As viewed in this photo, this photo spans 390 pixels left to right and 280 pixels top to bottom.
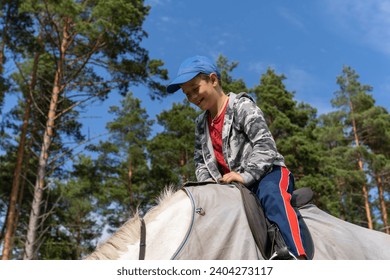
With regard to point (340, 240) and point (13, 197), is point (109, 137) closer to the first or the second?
point (13, 197)

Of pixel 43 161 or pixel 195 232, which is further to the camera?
pixel 43 161

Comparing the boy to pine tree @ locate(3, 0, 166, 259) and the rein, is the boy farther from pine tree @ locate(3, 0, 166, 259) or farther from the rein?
pine tree @ locate(3, 0, 166, 259)

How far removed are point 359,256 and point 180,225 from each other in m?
1.36

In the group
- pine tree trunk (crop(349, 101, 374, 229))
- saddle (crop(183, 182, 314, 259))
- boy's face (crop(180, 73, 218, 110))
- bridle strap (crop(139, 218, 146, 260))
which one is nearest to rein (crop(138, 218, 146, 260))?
bridle strap (crop(139, 218, 146, 260))

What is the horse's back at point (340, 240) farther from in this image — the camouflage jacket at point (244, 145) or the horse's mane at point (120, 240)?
the horse's mane at point (120, 240)

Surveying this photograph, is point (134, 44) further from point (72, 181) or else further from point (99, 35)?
point (72, 181)

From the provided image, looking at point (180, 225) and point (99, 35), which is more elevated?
point (99, 35)

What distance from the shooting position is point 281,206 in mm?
2527

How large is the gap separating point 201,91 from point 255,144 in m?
0.52

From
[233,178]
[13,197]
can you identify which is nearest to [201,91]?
[233,178]

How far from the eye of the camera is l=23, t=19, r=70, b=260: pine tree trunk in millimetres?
12568

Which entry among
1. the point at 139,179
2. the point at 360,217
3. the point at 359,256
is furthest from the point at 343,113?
the point at 359,256

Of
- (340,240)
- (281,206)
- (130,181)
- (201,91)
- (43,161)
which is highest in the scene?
(43,161)
